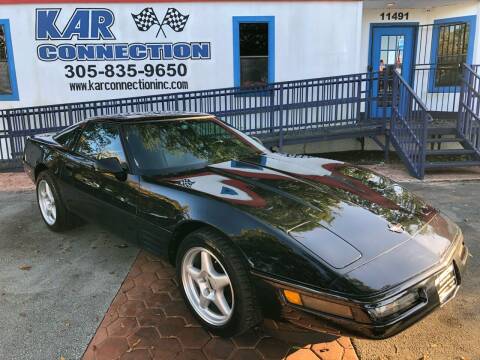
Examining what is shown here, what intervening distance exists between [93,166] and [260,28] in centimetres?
669

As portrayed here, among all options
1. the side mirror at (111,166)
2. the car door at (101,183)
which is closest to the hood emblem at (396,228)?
the car door at (101,183)

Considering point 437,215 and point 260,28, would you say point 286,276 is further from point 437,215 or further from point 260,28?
point 260,28

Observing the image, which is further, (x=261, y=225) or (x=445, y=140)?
(x=445, y=140)

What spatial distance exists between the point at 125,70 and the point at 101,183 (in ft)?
21.3

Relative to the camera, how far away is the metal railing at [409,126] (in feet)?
23.2

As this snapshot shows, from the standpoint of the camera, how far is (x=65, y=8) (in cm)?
916

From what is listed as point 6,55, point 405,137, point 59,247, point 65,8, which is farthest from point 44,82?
point 405,137

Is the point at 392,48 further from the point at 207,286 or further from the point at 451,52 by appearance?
the point at 207,286

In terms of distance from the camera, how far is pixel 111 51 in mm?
9430

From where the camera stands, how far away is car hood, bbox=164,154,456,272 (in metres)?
2.44

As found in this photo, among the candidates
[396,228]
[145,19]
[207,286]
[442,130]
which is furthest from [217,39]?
[396,228]

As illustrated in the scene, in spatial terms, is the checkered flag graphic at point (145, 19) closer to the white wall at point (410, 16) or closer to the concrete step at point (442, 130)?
the white wall at point (410, 16)

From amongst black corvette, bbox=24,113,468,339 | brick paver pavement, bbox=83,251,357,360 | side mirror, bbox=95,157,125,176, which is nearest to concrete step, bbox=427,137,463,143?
black corvette, bbox=24,113,468,339

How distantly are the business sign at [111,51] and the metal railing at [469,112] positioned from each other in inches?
206
